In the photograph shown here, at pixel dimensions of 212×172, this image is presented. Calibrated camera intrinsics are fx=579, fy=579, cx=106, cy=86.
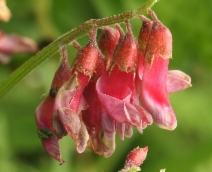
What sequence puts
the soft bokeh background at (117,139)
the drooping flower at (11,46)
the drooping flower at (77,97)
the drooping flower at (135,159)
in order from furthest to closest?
the soft bokeh background at (117,139) → the drooping flower at (11,46) → the drooping flower at (135,159) → the drooping flower at (77,97)

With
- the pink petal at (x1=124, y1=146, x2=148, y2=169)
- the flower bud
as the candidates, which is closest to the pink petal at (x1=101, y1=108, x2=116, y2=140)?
the pink petal at (x1=124, y1=146, x2=148, y2=169)

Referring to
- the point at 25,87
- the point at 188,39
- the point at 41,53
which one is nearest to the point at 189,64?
the point at 188,39

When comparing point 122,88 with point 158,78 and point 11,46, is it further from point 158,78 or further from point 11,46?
point 11,46

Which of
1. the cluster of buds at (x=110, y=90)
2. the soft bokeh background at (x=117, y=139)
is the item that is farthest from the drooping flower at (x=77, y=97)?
the soft bokeh background at (x=117, y=139)

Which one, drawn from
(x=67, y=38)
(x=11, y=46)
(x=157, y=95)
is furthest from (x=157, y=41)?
(x=11, y=46)

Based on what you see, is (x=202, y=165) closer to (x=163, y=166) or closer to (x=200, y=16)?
(x=163, y=166)

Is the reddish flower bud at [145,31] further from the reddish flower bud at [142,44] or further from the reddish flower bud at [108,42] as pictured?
the reddish flower bud at [108,42]

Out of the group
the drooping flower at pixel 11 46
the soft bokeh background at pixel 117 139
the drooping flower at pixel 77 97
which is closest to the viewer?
the drooping flower at pixel 77 97
